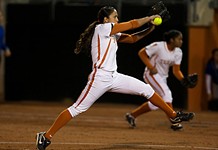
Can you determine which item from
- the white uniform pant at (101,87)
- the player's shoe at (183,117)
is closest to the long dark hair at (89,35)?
the white uniform pant at (101,87)

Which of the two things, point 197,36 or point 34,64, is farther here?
point 34,64

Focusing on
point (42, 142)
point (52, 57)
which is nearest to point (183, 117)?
point (42, 142)

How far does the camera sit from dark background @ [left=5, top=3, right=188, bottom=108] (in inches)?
612

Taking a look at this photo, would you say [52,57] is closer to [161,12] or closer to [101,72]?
[161,12]

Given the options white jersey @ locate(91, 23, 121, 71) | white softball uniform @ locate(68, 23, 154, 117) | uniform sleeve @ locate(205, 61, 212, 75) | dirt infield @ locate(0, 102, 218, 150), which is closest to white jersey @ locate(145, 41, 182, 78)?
dirt infield @ locate(0, 102, 218, 150)

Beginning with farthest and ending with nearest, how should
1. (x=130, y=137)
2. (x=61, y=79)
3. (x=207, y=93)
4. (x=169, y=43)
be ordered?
(x=61, y=79) → (x=207, y=93) → (x=169, y=43) → (x=130, y=137)

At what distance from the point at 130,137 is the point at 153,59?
82.2 inches

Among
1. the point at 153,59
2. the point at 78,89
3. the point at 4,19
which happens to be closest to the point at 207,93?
the point at 78,89

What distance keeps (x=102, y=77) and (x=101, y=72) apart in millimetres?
67

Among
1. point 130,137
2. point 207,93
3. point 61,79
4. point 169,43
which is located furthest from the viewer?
point 61,79

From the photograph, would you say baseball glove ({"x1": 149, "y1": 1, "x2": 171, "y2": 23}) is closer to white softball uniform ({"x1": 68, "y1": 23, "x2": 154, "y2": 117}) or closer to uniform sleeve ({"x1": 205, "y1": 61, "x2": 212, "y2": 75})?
white softball uniform ({"x1": 68, "y1": 23, "x2": 154, "y2": 117})

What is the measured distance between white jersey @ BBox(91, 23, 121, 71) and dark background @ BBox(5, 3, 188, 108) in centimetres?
764

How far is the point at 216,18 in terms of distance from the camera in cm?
1551

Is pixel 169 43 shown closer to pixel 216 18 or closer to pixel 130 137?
pixel 130 137
